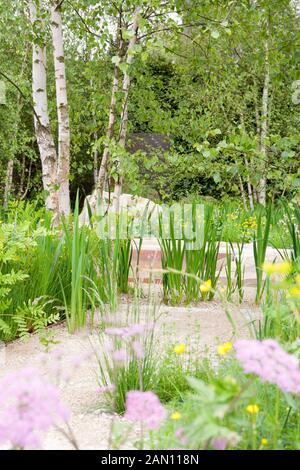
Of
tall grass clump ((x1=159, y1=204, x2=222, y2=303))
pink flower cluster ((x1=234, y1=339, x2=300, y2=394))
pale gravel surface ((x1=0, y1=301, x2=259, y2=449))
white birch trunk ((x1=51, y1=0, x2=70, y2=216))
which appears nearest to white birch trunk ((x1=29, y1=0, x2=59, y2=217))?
white birch trunk ((x1=51, y1=0, x2=70, y2=216))

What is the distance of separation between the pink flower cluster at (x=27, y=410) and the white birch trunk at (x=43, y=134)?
199 inches

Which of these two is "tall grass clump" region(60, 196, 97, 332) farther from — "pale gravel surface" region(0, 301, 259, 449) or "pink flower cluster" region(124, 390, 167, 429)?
"pink flower cluster" region(124, 390, 167, 429)

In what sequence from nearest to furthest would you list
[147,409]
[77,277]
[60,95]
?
[147,409] → [77,277] → [60,95]

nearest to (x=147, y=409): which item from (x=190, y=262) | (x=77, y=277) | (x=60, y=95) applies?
(x=77, y=277)

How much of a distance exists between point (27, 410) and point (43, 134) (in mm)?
5742

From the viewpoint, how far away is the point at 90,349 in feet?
9.70

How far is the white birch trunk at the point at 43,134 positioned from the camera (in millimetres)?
6250

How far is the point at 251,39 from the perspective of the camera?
1056 centimetres

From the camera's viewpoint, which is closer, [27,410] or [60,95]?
[27,410]

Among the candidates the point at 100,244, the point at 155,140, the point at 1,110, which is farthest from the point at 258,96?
the point at 100,244

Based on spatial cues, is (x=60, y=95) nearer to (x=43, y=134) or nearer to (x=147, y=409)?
(x=43, y=134)

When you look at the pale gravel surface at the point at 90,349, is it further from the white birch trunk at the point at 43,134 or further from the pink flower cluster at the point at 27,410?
the white birch trunk at the point at 43,134

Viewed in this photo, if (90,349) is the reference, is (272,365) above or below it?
above

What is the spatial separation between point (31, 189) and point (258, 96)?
697cm
